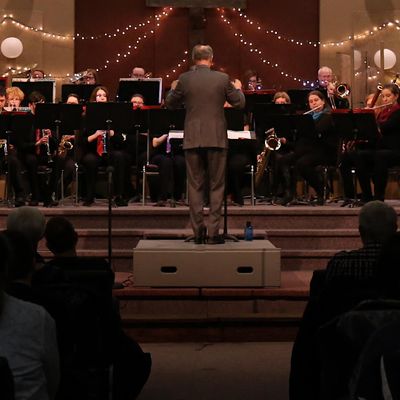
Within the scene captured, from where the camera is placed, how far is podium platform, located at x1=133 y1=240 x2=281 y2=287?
6.73 metres

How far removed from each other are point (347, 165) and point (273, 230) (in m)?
1.65

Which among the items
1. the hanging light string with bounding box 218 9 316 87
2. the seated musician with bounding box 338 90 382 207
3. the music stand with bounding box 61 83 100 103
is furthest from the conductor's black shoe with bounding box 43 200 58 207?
the hanging light string with bounding box 218 9 316 87

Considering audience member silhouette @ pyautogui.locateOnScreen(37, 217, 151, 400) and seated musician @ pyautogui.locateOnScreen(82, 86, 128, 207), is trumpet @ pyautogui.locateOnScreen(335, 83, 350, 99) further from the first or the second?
audience member silhouette @ pyautogui.locateOnScreen(37, 217, 151, 400)

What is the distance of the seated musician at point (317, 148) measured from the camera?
9203mm

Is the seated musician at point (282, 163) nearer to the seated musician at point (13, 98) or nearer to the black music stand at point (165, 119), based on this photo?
the black music stand at point (165, 119)

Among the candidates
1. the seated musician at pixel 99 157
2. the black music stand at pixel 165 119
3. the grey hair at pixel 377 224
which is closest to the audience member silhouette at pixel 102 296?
the grey hair at pixel 377 224

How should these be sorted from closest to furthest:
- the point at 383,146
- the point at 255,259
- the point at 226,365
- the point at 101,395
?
the point at 101,395 < the point at 226,365 < the point at 255,259 < the point at 383,146

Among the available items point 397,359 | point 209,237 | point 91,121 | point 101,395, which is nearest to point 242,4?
point 91,121

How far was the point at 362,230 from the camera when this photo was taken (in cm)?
428

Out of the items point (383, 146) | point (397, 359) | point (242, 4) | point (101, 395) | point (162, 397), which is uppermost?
point (242, 4)

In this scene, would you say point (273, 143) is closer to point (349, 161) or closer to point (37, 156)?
point (349, 161)

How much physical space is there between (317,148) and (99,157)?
88.3 inches

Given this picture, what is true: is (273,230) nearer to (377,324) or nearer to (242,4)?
(377,324)

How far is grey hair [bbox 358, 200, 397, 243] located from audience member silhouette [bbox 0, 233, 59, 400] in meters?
1.90
